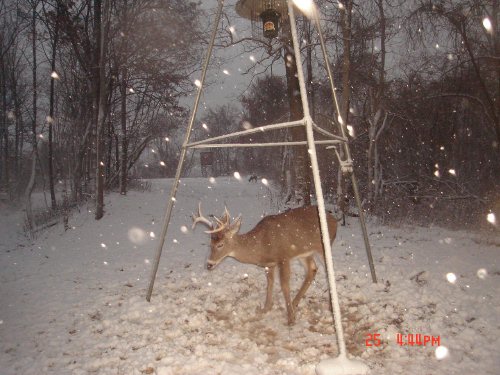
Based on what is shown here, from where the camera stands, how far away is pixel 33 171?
13.5m

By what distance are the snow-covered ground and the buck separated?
604 millimetres

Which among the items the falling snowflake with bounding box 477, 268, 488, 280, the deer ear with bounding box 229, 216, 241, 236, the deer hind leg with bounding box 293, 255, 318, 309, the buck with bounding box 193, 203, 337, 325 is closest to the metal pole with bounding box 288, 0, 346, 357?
the deer hind leg with bounding box 293, 255, 318, 309

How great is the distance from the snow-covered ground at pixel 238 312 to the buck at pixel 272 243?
1.98ft

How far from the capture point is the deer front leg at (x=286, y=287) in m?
5.00

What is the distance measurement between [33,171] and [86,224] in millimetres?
3265

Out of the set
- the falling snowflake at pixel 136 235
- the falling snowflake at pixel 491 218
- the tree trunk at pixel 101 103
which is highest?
the tree trunk at pixel 101 103

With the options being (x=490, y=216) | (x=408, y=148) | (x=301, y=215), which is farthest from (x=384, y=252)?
(x=408, y=148)

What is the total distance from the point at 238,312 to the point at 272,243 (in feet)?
3.65

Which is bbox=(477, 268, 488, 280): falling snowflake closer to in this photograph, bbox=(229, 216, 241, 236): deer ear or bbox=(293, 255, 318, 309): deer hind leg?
bbox=(293, 255, 318, 309): deer hind leg

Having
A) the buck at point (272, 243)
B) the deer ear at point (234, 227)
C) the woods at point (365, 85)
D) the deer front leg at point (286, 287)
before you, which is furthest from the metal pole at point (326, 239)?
the woods at point (365, 85)

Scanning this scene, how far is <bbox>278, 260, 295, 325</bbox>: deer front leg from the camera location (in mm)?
4996

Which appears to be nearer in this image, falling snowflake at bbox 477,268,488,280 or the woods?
falling snowflake at bbox 477,268,488,280

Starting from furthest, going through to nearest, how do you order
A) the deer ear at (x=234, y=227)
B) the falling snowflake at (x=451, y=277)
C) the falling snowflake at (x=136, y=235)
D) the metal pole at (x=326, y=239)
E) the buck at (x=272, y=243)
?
the falling snowflake at (x=136, y=235)
the falling snowflake at (x=451, y=277)
the deer ear at (x=234, y=227)
the buck at (x=272, y=243)
the metal pole at (x=326, y=239)

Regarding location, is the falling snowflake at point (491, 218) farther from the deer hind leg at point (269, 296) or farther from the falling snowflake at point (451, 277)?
the deer hind leg at point (269, 296)
